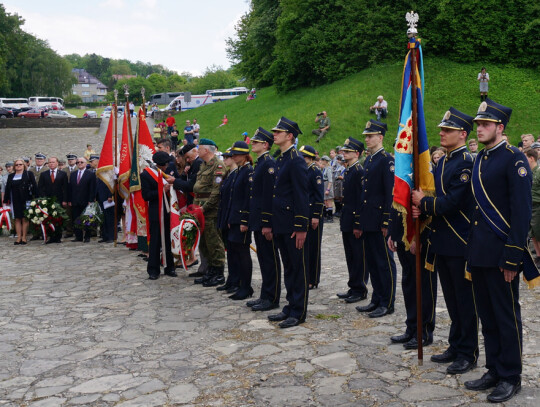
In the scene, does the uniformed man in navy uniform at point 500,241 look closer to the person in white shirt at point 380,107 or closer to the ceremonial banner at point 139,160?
the ceremonial banner at point 139,160

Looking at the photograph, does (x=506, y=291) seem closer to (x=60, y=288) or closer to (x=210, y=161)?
(x=210, y=161)

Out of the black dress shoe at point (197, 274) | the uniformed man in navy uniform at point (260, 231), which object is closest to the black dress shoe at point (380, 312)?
the uniformed man in navy uniform at point (260, 231)

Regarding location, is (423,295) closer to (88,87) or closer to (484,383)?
(484,383)

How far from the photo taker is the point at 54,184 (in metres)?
15.7

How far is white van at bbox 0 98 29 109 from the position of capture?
6543 cm

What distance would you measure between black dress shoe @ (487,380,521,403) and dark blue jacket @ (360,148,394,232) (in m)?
2.90

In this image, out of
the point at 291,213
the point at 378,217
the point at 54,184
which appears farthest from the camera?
the point at 54,184

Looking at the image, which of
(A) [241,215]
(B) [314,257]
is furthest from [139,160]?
(B) [314,257]

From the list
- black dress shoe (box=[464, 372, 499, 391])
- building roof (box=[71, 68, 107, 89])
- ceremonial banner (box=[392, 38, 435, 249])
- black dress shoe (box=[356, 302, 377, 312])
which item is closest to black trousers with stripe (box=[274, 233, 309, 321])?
black dress shoe (box=[356, 302, 377, 312])

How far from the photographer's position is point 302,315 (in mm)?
7383

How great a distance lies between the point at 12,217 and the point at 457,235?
1372 centimetres

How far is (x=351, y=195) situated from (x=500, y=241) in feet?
11.6

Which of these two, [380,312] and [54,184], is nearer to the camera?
[380,312]

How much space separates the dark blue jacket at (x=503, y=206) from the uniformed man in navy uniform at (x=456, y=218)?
1.07ft
